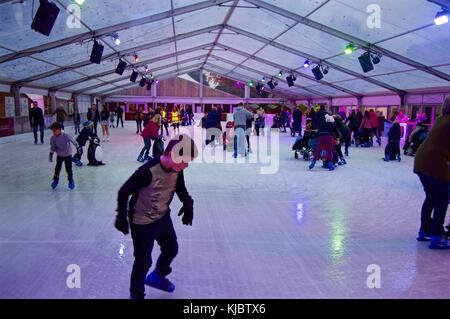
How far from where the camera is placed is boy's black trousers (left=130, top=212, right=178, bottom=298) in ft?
7.69

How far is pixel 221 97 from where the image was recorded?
30.0 m

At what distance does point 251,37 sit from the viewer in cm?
1382

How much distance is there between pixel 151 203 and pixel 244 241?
1.57m

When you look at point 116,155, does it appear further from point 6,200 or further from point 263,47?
point 263,47

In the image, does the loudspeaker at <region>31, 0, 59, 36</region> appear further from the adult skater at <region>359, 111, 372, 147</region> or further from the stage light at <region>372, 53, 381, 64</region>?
the adult skater at <region>359, 111, 372, 147</region>

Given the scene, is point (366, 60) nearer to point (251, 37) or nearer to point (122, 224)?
point (251, 37)

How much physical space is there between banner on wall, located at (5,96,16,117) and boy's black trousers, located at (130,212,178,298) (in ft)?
43.7

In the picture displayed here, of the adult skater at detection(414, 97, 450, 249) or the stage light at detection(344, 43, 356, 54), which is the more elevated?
the stage light at detection(344, 43, 356, 54)

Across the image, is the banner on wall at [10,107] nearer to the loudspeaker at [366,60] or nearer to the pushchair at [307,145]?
the pushchair at [307,145]

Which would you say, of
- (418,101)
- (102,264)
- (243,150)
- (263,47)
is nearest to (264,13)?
(243,150)

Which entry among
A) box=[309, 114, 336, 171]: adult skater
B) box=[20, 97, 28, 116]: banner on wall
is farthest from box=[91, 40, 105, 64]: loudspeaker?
box=[20, 97, 28, 116]: banner on wall
